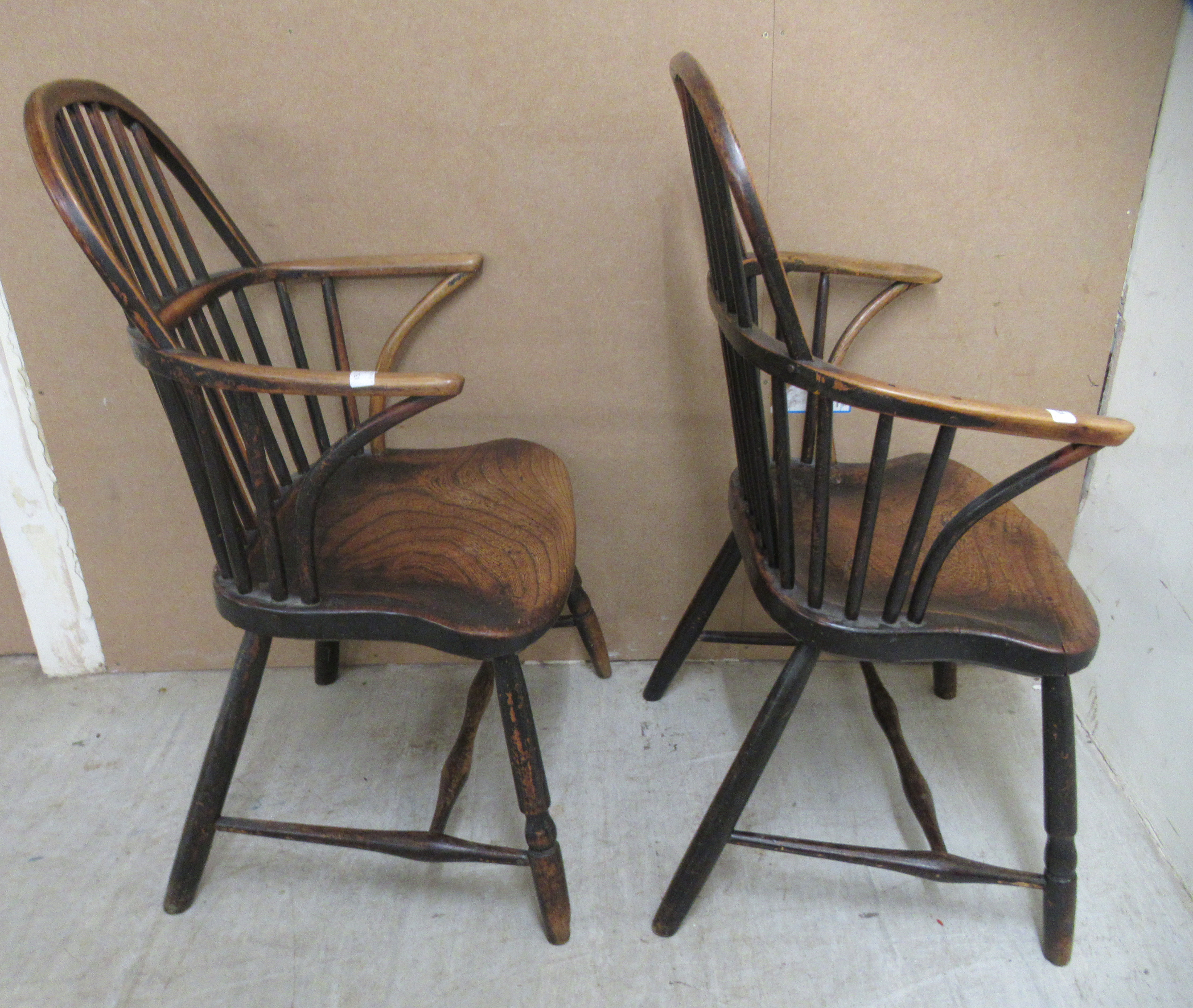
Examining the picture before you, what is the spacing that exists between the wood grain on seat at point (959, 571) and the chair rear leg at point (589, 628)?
428mm

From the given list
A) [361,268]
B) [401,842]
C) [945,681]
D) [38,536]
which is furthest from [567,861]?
[38,536]

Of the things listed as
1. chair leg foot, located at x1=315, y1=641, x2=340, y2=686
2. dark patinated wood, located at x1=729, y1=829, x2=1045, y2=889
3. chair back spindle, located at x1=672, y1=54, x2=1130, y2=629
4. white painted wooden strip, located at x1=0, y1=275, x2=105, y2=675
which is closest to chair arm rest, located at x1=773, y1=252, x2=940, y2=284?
chair back spindle, located at x1=672, y1=54, x2=1130, y2=629

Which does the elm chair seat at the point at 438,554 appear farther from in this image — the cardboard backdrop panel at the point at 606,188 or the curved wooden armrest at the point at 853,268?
the curved wooden armrest at the point at 853,268

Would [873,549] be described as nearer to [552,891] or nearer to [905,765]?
[905,765]

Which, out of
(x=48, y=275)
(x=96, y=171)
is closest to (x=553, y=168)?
(x=96, y=171)

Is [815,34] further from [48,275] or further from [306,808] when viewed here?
[306,808]

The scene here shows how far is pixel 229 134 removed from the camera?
4.07ft

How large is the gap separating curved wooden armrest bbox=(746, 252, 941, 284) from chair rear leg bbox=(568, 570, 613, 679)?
589 millimetres

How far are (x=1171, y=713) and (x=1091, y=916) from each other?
31cm

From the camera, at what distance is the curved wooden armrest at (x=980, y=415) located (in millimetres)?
810

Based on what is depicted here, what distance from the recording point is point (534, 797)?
1.05m

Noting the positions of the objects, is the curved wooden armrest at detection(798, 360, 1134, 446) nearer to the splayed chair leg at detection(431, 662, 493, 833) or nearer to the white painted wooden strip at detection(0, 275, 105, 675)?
Result: the splayed chair leg at detection(431, 662, 493, 833)

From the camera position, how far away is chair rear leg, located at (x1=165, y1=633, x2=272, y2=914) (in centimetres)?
109

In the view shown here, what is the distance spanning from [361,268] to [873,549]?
814 mm
